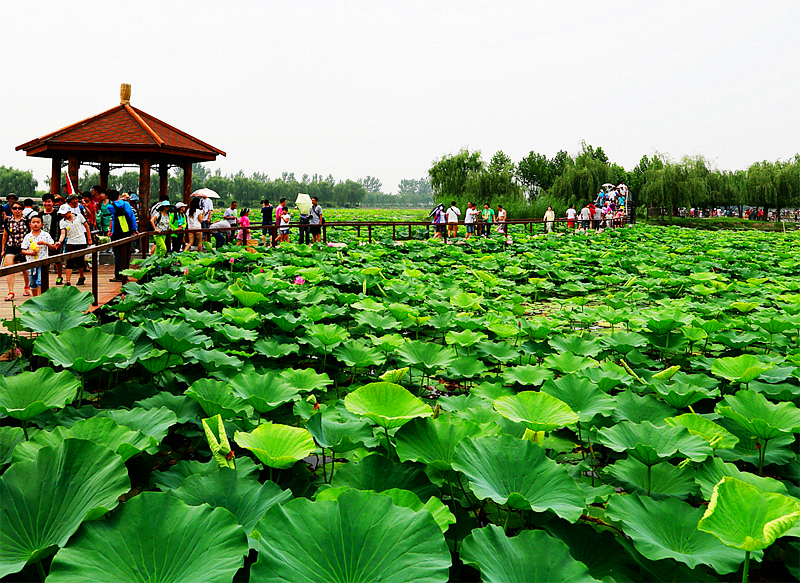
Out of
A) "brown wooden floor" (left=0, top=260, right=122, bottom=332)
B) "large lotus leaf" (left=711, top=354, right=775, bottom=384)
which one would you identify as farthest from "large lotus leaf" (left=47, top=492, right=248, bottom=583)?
"brown wooden floor" (left=0, top=260, right=122, bottom=332)

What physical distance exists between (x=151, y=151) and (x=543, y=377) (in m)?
6.43

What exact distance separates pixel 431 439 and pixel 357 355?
49.3 inches

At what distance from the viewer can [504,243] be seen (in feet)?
35.6

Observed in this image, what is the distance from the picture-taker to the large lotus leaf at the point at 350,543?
1.08 metres

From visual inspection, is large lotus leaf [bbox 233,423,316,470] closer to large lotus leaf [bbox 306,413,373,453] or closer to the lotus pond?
the lotus pond

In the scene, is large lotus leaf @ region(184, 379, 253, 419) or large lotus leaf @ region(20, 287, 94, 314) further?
large lotus leaf @ region(20, 287, 94, 314)

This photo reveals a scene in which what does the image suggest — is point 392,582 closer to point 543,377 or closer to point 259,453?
point 259,453

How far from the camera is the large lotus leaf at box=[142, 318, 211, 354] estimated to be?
2.54 metres

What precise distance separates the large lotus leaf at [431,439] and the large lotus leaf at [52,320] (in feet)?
5.59

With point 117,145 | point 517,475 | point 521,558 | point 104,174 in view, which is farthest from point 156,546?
point 104,174

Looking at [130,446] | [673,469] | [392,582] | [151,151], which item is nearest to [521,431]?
[673,469]

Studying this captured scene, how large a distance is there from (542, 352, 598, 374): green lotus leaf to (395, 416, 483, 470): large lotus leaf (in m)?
1.17

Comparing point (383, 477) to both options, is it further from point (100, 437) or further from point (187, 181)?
point (187, 181)

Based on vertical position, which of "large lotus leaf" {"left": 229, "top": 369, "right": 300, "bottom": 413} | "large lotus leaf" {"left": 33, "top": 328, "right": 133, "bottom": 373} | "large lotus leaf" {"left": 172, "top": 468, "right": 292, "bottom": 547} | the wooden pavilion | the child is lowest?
"large lotus leaf" {"left": 172, "top": 468, "right": 292, "bottom": 547}
